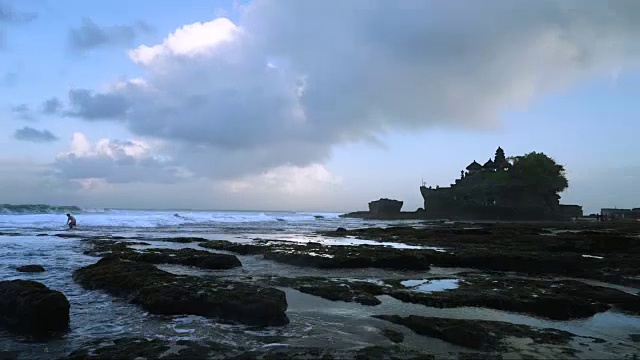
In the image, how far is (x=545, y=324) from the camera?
326 inches

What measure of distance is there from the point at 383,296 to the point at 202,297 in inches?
176

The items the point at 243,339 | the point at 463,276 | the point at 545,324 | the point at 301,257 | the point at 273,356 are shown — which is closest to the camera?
the point at 273,356

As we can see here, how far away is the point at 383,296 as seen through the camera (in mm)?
10719

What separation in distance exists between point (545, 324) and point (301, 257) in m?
10.8

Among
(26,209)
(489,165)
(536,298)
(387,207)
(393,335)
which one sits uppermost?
(489,165)

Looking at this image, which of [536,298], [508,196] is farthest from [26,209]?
[508,196]

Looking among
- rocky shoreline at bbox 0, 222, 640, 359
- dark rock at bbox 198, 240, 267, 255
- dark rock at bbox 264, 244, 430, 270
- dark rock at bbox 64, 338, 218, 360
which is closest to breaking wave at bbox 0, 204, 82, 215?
dark rock at bbox 198, 240, 267, 255

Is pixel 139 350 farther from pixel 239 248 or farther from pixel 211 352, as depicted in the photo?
pixel 239 248

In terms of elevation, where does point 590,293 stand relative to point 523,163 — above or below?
below

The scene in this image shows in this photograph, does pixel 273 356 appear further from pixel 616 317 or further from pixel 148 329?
pixel 616 317

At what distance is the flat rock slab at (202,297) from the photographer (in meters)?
8.35

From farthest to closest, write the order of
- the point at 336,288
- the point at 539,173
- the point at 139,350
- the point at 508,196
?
the point at 508,196, the point at 539,173, the point at 336,288, the point at 139,350

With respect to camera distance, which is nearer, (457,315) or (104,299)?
(457,315)

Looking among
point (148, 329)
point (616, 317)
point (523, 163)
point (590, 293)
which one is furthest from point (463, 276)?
point (523, 163)
